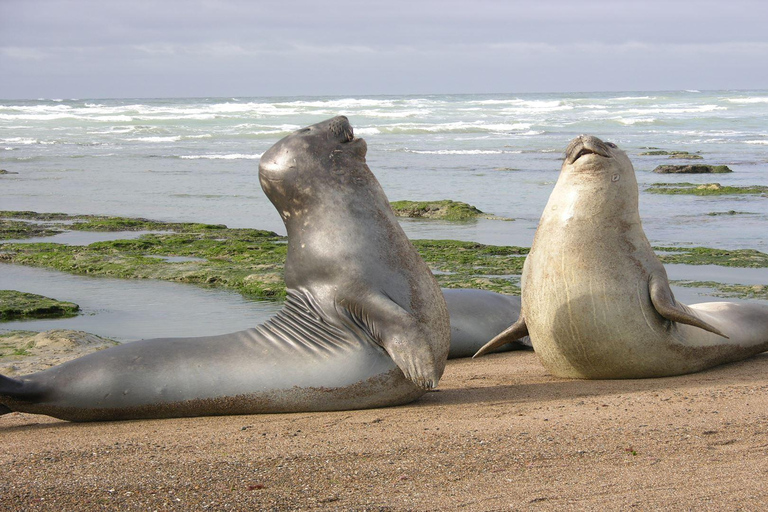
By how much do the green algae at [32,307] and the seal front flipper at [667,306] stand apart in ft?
15.8

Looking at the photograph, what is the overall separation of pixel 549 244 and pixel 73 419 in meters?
2.91

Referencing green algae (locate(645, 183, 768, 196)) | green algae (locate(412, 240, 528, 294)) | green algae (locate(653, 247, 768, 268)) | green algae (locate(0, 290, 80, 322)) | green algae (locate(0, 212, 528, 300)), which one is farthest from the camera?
green algae (locate(645, 183, 768, 196))

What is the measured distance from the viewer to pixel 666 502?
3.49 m

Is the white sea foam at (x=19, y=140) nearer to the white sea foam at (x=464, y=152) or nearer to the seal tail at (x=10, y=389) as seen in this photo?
the white sea foam at (x=464, y=152)

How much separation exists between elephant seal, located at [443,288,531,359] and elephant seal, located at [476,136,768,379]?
119cm

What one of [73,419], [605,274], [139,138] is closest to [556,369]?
[605,274]

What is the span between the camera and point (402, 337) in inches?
196

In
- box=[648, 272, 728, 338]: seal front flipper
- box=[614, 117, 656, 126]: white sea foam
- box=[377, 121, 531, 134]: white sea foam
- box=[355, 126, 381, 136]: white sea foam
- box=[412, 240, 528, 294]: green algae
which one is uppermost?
box=[648, 272, 728, 338]: seal front flipper

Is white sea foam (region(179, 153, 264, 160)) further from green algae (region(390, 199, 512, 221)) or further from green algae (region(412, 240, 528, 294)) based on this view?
green algae (region(412, 240, 528, 294))

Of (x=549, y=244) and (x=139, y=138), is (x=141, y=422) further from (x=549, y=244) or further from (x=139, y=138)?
(x=139, y=138)

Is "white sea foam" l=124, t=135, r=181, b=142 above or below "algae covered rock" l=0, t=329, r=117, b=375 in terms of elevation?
below

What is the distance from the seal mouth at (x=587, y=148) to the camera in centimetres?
594

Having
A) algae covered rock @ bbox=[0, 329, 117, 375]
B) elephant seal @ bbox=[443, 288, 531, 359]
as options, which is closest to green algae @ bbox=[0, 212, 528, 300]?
elephant seal @ bbox=[443, 288, 531, 359]

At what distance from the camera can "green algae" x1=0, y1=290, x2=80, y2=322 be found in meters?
8.08
